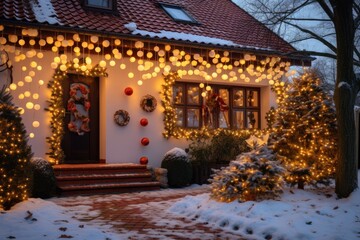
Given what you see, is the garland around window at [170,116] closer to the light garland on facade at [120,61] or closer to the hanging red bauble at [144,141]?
the light garland on facade at [120,61]

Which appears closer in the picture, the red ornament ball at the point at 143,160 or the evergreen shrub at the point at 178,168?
the evergreen shrub at the point at 178,168

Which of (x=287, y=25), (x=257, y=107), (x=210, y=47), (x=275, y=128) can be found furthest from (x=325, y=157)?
(x=257, y=107)

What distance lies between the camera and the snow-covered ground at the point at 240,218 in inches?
252

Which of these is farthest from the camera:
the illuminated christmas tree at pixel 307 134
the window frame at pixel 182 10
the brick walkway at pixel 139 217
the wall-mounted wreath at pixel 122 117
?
the window frame at pixel 182 10

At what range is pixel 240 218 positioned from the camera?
7312mm

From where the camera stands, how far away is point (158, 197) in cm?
1076

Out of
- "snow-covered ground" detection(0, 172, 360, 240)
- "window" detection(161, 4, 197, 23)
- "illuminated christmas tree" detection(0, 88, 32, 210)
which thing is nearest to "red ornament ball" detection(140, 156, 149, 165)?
"snow-covered ground" detection(0, 172, 360, 240)

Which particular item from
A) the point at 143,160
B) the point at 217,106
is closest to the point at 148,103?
the point at 143,160

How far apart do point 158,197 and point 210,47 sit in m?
4.98

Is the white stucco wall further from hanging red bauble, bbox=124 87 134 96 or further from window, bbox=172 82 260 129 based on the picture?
window, bbox=172 82 260 129

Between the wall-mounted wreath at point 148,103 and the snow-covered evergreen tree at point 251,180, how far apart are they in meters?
5.37

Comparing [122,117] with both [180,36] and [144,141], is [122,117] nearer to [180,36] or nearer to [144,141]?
[144,141]

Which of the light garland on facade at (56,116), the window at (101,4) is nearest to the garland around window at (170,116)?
the window at (101,4)

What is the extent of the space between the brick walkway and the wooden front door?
248cm
